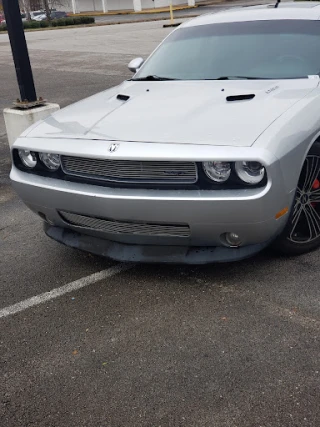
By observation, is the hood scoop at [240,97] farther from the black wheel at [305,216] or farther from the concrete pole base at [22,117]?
the concrete pole base at [22,117]

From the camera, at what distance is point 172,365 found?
110 inches

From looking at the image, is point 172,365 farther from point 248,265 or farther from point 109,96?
point 109,96

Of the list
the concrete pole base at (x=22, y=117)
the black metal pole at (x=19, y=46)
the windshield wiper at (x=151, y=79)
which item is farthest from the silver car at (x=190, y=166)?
the black metal pole at (x=19, y=46)

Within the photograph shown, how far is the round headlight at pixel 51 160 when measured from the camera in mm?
3646

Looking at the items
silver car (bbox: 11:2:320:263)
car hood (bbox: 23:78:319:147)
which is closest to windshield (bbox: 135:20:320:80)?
silver car (bbox: 11:2:320:263)

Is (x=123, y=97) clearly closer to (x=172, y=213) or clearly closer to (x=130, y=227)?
(x=130, y=227)

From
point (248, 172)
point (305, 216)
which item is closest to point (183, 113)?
point (248, 172)

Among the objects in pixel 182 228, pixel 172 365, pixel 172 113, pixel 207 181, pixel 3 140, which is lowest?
pixel 3 140

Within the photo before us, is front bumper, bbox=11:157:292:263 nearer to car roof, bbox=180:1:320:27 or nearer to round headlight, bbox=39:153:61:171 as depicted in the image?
round headlight, bbox=39:153:61:171

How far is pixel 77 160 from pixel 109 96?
1126mm

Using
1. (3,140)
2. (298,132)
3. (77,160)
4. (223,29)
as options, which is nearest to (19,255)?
(77,160)

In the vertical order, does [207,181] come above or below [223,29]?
below

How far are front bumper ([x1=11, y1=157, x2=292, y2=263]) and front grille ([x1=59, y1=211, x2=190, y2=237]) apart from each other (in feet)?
0.11

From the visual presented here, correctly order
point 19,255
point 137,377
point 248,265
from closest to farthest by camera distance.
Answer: point 137,377 < point 248,265 < point 19,255
